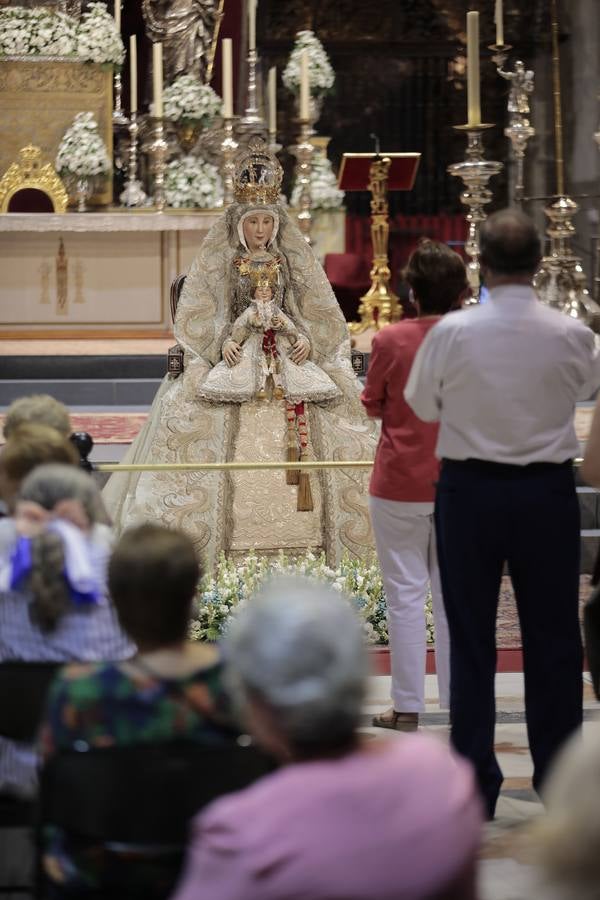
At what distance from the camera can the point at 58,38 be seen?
577 inches

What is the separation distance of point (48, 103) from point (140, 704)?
42.5ft

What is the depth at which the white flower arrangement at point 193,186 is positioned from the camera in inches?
571

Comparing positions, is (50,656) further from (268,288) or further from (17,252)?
(17,252)

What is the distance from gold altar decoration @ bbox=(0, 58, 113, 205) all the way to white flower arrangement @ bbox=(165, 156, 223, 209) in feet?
2.34

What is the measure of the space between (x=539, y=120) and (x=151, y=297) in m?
6.08

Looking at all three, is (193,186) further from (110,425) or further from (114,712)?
(114,712)

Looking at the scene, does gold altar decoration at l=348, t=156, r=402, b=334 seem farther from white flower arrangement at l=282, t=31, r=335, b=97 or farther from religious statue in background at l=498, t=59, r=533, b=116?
white flower arrangement at l=282, t=31, r=335, b=97

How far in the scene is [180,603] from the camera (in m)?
2.89

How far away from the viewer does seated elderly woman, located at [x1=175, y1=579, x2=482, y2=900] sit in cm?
205

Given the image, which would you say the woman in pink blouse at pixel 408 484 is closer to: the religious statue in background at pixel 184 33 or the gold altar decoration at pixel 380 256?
the gold altar decoration at pixel 380 256

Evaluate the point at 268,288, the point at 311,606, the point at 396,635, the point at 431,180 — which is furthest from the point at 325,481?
the point at 431,180

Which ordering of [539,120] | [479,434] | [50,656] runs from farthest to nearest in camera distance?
[539,120], [479,434], [50,656]

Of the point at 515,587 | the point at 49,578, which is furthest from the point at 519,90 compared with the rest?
the point at 49,578

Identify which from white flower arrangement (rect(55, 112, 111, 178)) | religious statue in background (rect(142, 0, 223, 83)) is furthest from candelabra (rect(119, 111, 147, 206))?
religious statue in background (rect(142, 0, 223, 83))
